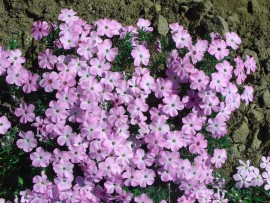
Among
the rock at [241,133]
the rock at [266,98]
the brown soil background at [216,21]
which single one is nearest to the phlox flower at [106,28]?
the brown soil background at [216,21]

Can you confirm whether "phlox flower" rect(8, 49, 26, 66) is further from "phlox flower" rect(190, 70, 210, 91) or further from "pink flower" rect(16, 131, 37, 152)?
"phlox flower" rect(190, 70, 210, 91)

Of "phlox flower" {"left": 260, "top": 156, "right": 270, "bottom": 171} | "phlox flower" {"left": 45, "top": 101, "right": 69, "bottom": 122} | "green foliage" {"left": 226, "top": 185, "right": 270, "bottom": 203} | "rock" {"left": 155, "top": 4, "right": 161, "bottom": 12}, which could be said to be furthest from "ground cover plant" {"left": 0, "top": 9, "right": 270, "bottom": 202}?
"phlox flower" {"left": 260, "top": 156, "right": 270, "bottom": 171}

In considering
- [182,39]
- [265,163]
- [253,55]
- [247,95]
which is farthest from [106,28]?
[265,163]

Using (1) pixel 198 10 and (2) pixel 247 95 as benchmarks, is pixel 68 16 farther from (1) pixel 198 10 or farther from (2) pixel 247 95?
(2) pixel 247 95

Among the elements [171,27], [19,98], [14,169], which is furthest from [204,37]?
[14,169]

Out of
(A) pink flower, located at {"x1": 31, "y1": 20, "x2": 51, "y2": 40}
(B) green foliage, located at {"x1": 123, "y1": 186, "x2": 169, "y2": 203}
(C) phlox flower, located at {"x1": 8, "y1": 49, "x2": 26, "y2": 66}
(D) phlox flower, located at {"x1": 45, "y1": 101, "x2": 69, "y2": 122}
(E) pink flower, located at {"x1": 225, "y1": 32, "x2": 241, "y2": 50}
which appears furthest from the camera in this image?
(E) pink flower, located at {"x1": 225, "y1": 32, "x2": 241, "y2": 50}

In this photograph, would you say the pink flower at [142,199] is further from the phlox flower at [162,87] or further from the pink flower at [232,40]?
the pink flower at [232,40]

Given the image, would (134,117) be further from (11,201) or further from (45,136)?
(11,201)
